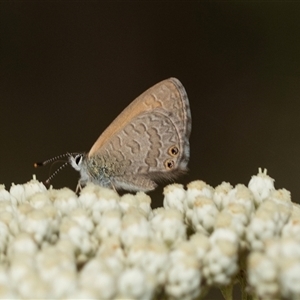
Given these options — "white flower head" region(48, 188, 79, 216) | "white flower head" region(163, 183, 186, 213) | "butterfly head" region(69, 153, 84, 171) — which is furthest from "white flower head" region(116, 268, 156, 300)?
"butterfly head" region(69, 153, 84, 171)

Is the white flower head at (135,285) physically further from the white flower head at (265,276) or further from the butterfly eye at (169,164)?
the butterfly eye at (169,164)

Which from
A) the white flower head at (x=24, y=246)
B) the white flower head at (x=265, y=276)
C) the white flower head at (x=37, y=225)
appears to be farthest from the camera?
the white flower head at (x=37, y=225)

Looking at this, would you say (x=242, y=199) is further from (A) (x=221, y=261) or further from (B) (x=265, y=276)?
(B) (x=265, y=276)

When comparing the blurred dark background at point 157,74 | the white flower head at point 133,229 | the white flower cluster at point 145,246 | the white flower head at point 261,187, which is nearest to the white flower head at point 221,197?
the white flower cluster at point 145,246

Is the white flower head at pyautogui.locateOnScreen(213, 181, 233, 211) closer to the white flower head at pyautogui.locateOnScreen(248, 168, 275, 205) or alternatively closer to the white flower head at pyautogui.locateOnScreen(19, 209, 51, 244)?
the white flower head at pyautogui.locateOnScreen(248, 168, 275, 205)

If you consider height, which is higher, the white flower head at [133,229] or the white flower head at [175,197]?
the white flower head at [175,197]

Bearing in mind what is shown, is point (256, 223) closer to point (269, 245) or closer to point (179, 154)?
point (269, 245)
